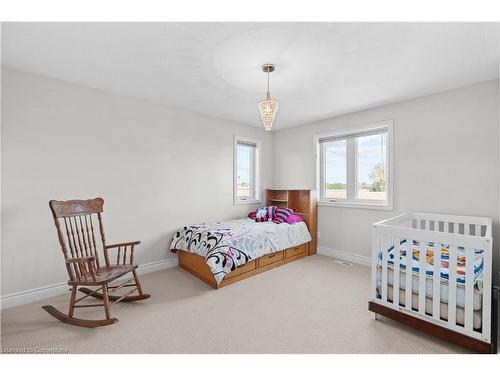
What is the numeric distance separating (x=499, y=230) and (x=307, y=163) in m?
2.64

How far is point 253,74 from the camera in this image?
93.7 inches

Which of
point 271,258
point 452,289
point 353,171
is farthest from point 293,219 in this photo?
point 452,289

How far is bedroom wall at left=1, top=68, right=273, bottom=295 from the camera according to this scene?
7.73 ft

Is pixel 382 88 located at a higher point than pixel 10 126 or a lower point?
higher

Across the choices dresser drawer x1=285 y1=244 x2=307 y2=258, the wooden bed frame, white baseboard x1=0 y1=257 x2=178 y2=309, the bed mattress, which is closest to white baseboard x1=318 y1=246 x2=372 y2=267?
the wooden bed frame

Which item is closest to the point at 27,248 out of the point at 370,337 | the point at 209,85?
the point at 209,85

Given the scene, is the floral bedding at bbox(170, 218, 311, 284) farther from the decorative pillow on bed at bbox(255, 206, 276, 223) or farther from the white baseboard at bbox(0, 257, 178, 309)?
the white baseboard at bbox(0, 257, 178, 309)

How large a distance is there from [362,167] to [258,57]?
2.55 metres

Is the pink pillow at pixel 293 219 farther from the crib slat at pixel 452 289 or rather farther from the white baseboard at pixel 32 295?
the white baseboard at pixel 32 295

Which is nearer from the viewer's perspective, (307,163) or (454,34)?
(454,34)

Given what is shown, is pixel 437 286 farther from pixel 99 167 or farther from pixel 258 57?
pixel 99 167

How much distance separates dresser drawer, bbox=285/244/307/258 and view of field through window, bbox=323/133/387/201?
104cm

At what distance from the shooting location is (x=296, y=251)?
12.7ft
